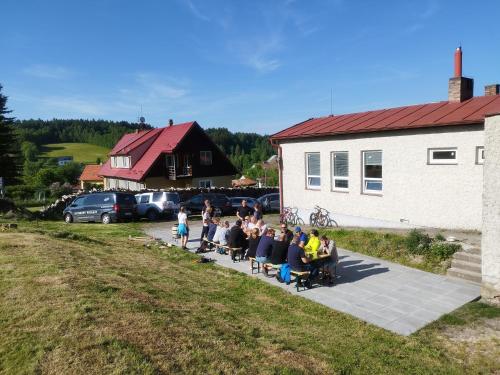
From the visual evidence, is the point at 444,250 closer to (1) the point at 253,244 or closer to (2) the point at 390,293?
(2) the point at 390,293

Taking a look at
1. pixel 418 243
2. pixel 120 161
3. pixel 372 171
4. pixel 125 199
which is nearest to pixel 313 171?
pixel 372 171

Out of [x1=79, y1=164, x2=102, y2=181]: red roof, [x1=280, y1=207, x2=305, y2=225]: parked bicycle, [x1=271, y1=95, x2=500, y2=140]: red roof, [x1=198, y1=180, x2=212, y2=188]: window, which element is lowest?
[x1=280, y1=207, x2=305, y2=225]: parked bicycle

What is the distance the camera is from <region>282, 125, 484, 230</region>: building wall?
12164 millimetres

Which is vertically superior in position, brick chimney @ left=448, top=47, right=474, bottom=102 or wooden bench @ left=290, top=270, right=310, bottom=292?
brick chimney @ left=448, top=47, right=474, bottom=102

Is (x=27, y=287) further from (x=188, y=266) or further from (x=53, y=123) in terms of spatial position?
(x=53, y=123)

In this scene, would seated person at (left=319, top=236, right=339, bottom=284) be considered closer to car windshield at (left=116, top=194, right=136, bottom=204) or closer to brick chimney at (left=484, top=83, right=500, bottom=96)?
brick chimney at (left=484, top=83, right=500, bottom=96)

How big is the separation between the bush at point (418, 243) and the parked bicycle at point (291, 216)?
22.6ft

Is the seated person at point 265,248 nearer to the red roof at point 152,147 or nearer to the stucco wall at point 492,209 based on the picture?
the stucco wall at point 492,209

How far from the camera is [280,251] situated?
34.1 ft

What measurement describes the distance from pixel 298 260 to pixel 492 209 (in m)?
4.30

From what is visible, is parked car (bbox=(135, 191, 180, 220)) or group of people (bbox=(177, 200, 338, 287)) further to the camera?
parked car (bbox=(135, 191, 180, 220))

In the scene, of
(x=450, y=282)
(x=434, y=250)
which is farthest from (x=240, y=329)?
(x=434, y=250)

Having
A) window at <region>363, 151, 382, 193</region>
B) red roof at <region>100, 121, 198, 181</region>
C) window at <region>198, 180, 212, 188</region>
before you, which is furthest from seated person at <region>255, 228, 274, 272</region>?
window at <region>198, 180, 212, 188</region>

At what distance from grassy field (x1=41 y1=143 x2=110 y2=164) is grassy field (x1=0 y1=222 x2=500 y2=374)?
4120 inches
